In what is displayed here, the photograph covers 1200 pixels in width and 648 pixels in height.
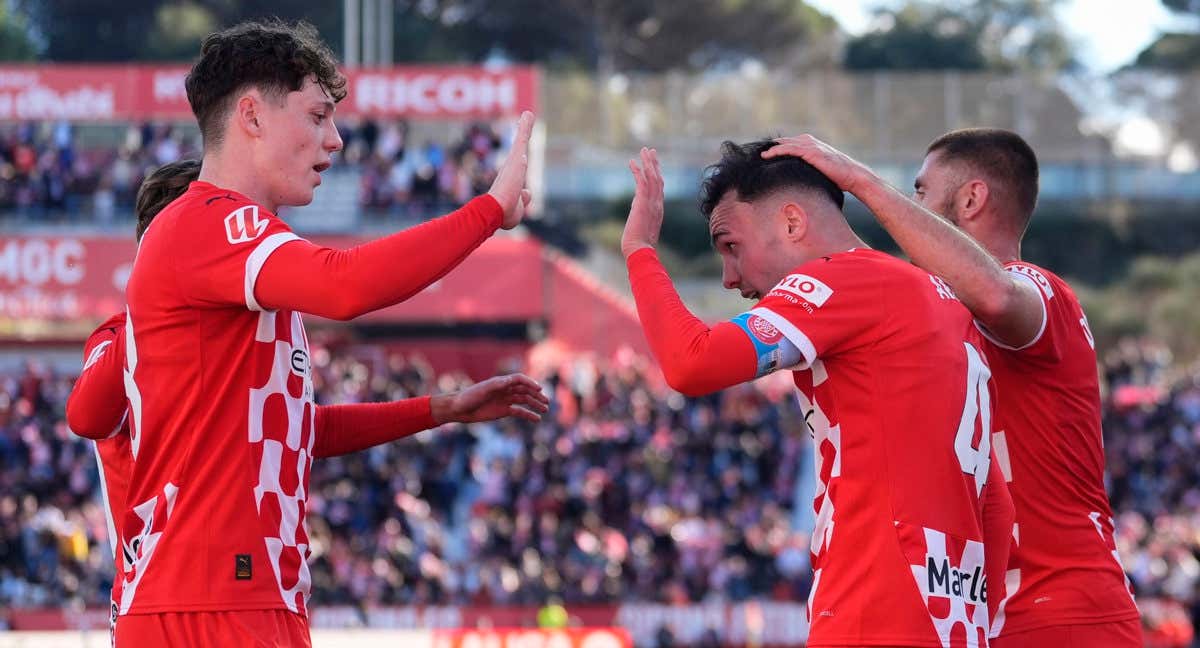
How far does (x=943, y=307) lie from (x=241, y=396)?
1.77 metres

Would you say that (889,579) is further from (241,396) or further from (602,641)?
(602,641)

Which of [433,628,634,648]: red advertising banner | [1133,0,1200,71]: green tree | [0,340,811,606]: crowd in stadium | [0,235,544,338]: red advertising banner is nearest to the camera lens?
[433,628,634,648]: red advertising banner

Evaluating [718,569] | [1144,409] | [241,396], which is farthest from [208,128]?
[1144,409]

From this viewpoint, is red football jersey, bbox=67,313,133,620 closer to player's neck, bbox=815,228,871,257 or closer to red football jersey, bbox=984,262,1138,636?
player's neck, bbox=815,228,871,257

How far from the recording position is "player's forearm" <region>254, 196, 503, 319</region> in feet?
12.3

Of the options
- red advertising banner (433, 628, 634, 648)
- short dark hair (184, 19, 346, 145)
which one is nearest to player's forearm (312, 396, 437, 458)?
short dark hair (184, 19, 346, 145)

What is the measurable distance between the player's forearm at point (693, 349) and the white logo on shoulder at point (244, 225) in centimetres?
97

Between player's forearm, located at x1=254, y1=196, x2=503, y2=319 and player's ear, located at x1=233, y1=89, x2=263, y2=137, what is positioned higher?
player's ear, located at x1=233, y1=89, x2=263, y2=137

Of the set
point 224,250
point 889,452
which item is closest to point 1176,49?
point 889,452

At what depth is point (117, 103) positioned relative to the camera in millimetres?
31719

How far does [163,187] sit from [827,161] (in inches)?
75.7

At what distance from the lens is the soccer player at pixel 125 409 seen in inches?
167

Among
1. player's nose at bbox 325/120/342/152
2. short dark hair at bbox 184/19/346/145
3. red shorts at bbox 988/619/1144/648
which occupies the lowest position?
red shorts at bbox 988/619/1144/648

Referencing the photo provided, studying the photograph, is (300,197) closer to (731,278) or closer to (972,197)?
(731,278)
